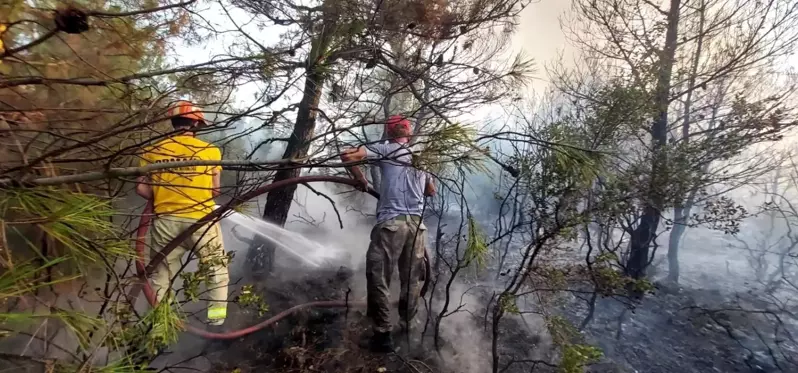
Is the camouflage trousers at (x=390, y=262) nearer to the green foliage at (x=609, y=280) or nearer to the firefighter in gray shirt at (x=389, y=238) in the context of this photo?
the firefighter in gray shirt at (x=389, y=238)

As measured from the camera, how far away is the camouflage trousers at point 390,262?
3361 millimetres

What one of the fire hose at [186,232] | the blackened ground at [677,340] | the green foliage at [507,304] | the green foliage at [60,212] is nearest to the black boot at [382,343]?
the fire hose at [186,232]

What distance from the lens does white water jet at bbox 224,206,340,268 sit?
17.0 feet

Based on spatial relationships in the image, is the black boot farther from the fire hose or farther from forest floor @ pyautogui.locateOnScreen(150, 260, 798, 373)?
the fire hose

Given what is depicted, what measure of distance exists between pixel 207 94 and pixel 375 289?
208 centimetres

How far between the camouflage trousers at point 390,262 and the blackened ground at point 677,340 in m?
1.90

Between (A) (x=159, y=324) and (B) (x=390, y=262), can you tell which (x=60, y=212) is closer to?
(A) (x=159, y=324)

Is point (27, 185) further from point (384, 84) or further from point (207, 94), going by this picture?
point (384, 84)

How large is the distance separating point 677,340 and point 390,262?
386 cm

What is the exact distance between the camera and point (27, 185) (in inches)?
48.6

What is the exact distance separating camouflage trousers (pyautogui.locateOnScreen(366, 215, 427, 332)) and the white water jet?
5.99 feet

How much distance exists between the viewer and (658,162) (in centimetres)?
500

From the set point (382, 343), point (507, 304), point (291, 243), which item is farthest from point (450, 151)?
point (291, 243)

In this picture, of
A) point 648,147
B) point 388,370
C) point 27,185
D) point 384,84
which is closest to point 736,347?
point 648,147
